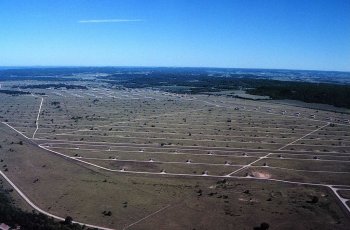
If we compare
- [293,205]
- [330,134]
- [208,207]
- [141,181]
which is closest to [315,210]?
[293,205]

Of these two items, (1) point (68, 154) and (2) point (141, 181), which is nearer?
(2) point (141, 181)

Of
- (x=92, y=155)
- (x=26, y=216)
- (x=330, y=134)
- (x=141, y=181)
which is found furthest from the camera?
(x=330, y=134)

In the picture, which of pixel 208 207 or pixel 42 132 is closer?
pixel 208 207

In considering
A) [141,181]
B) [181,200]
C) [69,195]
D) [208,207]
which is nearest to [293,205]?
[208,207]

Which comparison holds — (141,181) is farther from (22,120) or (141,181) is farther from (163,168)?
(22,120)

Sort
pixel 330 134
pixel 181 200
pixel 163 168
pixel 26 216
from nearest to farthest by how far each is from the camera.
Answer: pixel 26 216
pixel 181 200
pixel 163 168
pixel 330 134

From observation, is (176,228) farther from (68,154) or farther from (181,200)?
(68,154)
